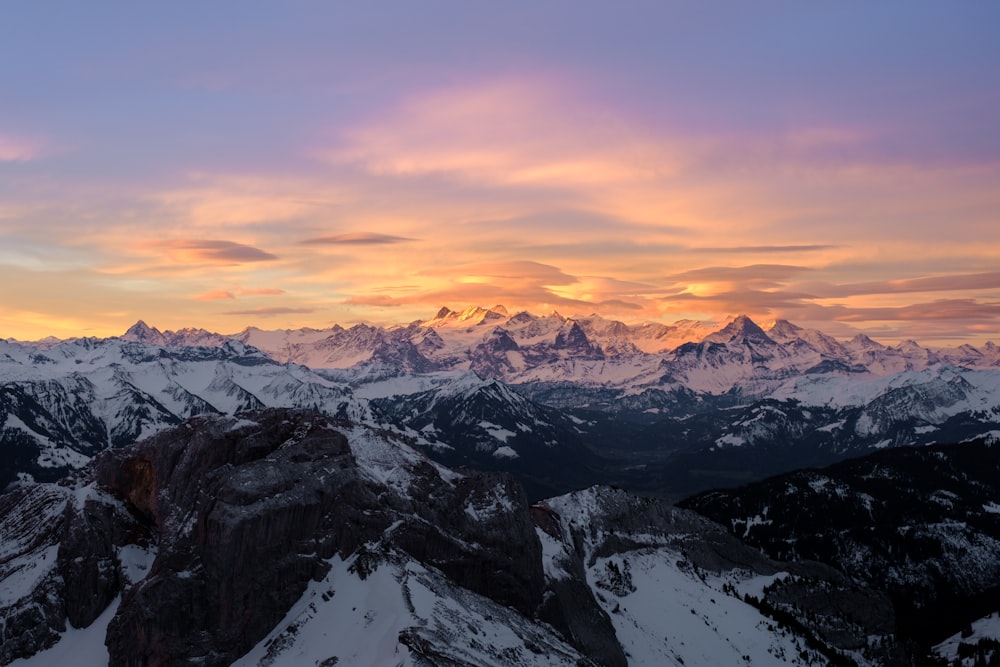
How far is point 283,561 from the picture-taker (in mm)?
145125

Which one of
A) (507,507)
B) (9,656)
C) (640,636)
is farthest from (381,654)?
(640,636)

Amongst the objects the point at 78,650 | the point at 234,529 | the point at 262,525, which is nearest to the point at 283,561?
the point at 262,525

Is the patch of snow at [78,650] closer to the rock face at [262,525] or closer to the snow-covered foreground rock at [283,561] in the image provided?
the snow-covered foreground rock at [283,561]

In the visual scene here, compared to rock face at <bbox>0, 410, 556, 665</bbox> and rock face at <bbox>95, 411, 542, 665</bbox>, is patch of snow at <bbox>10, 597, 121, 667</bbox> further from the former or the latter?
rock face at <bbox>95, 411, 542, 665</bbox>

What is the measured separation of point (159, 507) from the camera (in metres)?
162

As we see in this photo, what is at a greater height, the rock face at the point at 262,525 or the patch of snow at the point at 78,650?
the rock face at the point at 262,525

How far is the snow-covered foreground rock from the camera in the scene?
452ft

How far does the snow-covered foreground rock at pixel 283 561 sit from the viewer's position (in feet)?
452

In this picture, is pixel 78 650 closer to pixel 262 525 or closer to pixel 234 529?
pixel 234 529

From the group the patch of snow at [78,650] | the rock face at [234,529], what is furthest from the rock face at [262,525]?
the patch of snow at [78,650]

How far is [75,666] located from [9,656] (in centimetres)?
1165

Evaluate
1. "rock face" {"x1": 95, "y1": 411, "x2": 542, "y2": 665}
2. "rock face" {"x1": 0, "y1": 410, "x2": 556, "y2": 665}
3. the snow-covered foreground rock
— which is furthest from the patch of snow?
"rock face" {"x1": 95, "y1": 411, "x2": 542, "y2": 665}

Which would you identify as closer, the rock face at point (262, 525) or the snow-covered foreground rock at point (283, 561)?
the snow-covered foreground rock at point (283, 561)

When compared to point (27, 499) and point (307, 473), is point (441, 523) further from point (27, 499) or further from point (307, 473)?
point (27, 499)
